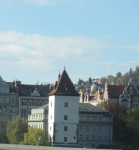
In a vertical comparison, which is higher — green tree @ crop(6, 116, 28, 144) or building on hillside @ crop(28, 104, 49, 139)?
building on hillside @ crop(28, 104, 49, 139)

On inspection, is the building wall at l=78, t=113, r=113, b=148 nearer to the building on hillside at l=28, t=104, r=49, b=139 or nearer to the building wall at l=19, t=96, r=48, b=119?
the building on hillside at l=28, t=104, r=49, b=139

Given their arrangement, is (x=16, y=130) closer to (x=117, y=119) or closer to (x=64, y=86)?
(x=64, y=86)

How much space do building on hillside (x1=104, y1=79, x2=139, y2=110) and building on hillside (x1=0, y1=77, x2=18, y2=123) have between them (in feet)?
98.8

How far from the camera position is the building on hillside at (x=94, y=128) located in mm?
109000

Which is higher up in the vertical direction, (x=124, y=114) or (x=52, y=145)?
(x=124, y=114)

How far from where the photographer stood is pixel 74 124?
10331 cm

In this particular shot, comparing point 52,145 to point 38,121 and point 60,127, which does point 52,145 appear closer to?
point 60,127

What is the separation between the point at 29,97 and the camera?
137m

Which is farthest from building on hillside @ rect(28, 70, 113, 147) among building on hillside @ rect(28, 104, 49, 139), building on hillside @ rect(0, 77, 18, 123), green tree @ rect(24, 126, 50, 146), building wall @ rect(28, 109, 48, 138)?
building on hillside @ rect(0, 77, 18, 123)

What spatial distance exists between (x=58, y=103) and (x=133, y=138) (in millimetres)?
26108

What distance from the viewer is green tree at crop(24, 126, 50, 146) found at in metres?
99.4

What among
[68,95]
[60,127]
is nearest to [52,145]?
[60,127]

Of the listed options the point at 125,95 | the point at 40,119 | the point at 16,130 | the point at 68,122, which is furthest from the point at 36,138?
the point at 125,95

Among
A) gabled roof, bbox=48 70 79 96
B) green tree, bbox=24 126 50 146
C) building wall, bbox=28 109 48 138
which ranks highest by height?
gabled roof, bbox=48 70 79 96
